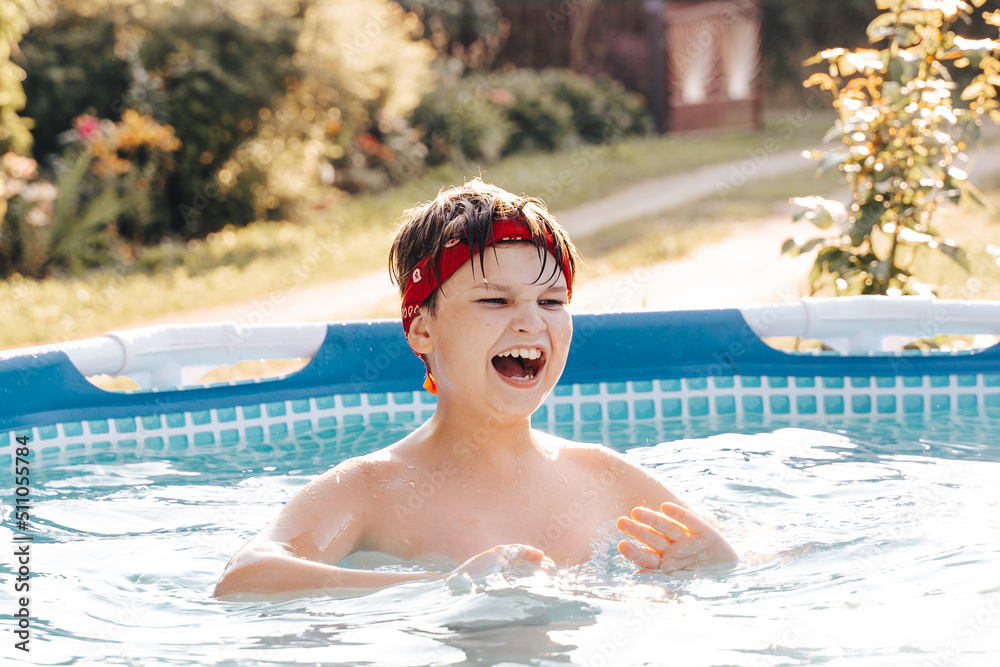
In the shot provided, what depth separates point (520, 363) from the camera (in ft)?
8.43

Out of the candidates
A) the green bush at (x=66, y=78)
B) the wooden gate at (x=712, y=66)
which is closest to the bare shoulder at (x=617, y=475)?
the green bush at (x=66, y=78)

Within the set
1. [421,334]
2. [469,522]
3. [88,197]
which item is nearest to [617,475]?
[469,522]

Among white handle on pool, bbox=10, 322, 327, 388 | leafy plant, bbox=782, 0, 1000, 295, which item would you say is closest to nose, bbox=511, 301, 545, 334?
white handle on pool, bbox=10, 322, 327, 388

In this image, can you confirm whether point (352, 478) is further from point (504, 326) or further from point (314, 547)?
point (504, 326)

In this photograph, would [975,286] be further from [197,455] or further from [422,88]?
[422,88]

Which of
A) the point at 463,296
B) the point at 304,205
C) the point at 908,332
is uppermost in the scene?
the point at 304,205

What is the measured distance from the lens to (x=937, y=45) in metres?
4.95

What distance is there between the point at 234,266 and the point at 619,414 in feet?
17.3

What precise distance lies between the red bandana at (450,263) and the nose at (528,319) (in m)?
0.11

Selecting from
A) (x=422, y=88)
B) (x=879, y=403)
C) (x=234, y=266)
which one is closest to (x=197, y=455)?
(x=879, y=403)

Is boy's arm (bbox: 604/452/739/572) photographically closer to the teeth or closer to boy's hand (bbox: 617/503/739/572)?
boy's hand (bbox: 617/503/739/572)

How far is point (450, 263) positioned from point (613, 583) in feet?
2.86

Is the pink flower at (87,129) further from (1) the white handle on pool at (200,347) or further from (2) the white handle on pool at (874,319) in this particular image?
(2) the white handle on pool at (874,319)

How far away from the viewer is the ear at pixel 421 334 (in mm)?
2592
